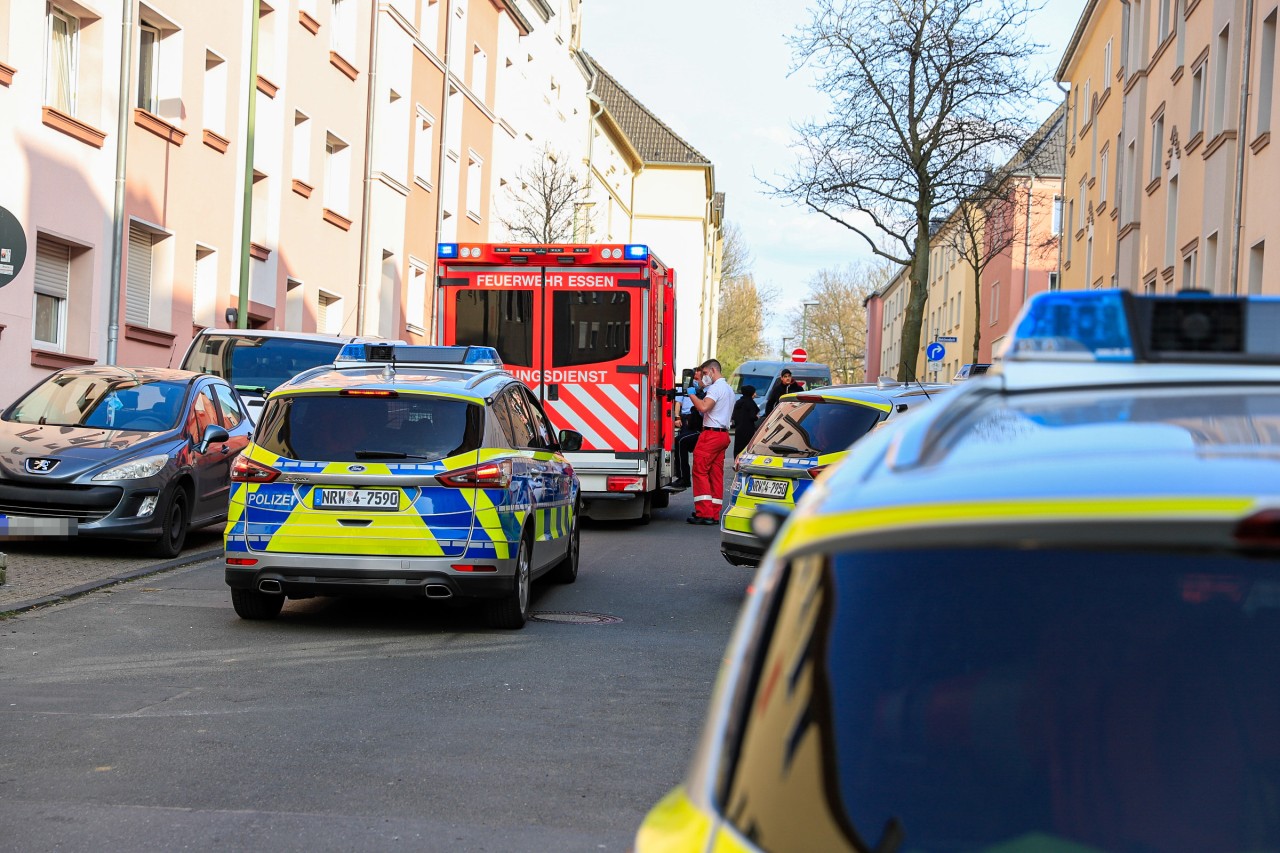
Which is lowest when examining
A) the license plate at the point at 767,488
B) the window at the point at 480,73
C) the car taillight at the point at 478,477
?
the license plate at the point at 767,488

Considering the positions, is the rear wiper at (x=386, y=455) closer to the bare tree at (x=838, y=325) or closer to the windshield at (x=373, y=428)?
the windshield at (x=373, y=428)

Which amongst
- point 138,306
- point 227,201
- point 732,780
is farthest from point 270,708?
point 227,201

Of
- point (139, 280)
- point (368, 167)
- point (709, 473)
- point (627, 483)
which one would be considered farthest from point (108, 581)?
point (368, 167)

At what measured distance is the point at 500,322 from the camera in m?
17.6

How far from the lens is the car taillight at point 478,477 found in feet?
31.0

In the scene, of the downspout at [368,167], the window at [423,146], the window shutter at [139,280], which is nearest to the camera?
the window shutter at [139,280]

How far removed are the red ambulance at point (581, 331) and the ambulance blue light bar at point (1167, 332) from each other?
1443cm

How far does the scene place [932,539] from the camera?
1.83m

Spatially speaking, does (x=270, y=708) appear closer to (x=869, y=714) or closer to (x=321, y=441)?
(x=321, y=441)

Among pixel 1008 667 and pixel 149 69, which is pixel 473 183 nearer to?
pixel 149 69

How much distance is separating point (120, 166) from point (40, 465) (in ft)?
32.9

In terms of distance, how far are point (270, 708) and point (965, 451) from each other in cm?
580

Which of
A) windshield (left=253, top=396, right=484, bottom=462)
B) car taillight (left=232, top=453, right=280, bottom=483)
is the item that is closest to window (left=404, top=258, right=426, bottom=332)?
windshield (left=253, top=396, right=484, bottom=462)

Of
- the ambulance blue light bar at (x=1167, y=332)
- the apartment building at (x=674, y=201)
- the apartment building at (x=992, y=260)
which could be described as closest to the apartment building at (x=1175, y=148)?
the apartment building at (x=992, y=260)
